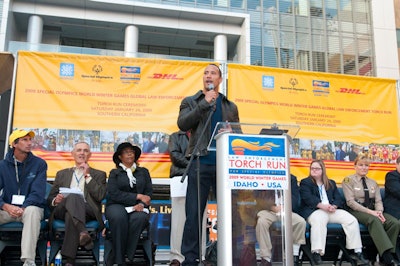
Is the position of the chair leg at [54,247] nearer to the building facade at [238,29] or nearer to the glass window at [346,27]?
the building facade at [238,29]

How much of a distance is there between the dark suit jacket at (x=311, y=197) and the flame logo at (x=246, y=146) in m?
2.00

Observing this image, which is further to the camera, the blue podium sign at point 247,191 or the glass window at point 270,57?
the glass window at point 270,57

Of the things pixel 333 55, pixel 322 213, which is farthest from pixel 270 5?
pixel 322 213

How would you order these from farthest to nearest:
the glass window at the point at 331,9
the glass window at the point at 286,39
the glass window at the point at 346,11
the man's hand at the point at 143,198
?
the glass window at the point at 346,11 → the glass window at the point at 331,9 → the glass window at the point at 286,39 → the man's hand at the point at 143,198

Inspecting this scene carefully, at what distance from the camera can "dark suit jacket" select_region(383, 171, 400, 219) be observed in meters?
5.10

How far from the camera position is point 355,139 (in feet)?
20.7

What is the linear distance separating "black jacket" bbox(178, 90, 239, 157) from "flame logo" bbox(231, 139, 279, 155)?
319mm

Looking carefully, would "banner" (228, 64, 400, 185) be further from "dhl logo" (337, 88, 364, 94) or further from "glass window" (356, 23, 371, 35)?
"glass window" (356, 23, 371, 35)

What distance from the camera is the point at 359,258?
450 cm

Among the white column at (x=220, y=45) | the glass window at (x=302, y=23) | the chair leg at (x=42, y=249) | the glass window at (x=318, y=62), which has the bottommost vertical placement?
the chair leg at (x=42, y=249)

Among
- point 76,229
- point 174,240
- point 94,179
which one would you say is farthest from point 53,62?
point 174,240

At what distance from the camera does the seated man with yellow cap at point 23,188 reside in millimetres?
4012

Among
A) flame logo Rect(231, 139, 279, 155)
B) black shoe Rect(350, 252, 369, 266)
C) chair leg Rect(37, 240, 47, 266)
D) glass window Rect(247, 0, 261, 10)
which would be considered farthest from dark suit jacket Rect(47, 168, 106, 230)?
glass window Rect(247, 0, 261, 10)

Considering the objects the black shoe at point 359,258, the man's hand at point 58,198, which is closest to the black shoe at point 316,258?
the black shoe at point 359,258
